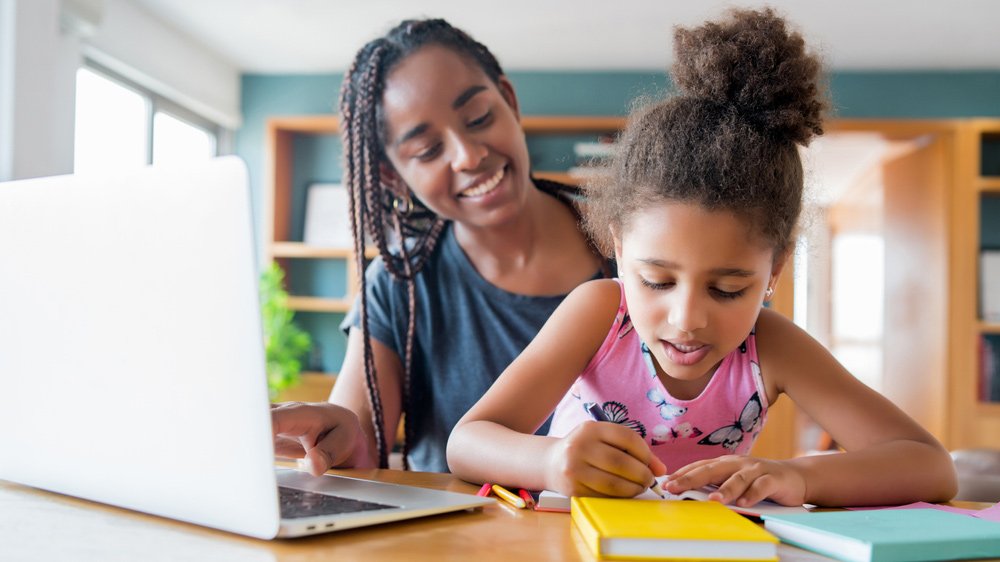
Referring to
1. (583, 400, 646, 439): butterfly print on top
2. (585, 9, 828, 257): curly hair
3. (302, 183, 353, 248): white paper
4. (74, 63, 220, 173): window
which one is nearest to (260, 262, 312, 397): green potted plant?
(302, 183, 353, 248): white paper

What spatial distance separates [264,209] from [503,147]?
4146 mm

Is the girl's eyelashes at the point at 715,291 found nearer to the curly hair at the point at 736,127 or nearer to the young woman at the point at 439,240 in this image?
the curly hair at the point at 736,127

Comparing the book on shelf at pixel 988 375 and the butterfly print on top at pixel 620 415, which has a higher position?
the butterfly print on top at pixel 620 415

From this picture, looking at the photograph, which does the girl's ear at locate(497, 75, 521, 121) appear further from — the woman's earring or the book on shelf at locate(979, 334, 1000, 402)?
the book on shelf at locate(979, 334, 1000, 402)

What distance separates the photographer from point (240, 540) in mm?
669

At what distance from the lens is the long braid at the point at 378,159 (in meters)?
1.53

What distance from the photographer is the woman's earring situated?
168 cm

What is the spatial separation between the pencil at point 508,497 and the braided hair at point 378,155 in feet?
1.97

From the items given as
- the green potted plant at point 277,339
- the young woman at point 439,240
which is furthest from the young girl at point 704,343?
the green potted plant at point 277,339

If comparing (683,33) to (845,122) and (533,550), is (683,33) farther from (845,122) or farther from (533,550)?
(845,122)

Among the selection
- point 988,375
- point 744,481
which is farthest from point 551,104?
point 744,481

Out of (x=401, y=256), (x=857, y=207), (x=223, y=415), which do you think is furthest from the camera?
(x=857, y=207)

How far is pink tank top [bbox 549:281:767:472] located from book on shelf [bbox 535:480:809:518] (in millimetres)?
322

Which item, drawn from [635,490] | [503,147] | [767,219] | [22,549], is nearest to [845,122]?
[503,147]
